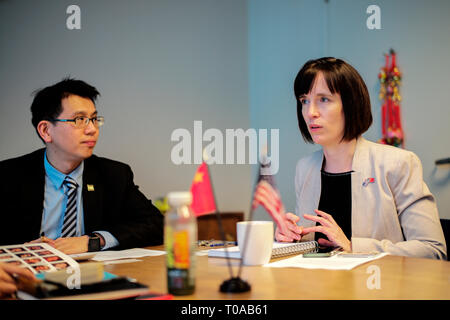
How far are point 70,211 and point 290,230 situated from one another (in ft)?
3.52

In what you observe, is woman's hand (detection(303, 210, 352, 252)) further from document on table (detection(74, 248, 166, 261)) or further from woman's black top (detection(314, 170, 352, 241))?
document on table (detection(74, 248, 166, 261))

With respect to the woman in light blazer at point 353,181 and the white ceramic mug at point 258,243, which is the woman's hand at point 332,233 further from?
the white ceramic mug at point 258,243

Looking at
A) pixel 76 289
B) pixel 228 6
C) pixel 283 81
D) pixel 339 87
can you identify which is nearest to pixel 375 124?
pixel 283 81

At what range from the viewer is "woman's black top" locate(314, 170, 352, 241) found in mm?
1970

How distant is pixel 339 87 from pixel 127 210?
1164mm

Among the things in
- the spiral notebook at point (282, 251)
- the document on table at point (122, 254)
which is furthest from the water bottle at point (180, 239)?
the document on table at point (122, 254)

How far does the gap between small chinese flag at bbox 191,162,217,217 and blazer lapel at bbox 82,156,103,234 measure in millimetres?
1316

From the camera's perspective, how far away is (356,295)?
935 mm

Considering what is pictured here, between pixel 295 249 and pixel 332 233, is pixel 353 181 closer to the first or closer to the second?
pixel 332 233

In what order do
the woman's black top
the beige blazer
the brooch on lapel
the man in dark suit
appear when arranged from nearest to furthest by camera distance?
the beige blazer
the brooch on lapel
the woman's black top
the man in dark suit

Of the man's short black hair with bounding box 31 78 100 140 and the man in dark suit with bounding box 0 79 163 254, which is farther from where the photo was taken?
the man's short black hair with bounding box 31 78 100 140

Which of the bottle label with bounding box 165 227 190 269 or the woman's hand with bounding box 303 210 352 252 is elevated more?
the bottle label with bounding box 165 227 190 269

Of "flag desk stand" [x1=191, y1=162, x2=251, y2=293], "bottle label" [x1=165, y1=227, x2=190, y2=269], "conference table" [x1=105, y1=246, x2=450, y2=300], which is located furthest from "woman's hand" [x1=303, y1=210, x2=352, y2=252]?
"bottle label" [x1=165, y1=227, x2=190, y2=269]

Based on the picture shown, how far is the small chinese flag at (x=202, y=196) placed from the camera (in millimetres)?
966
